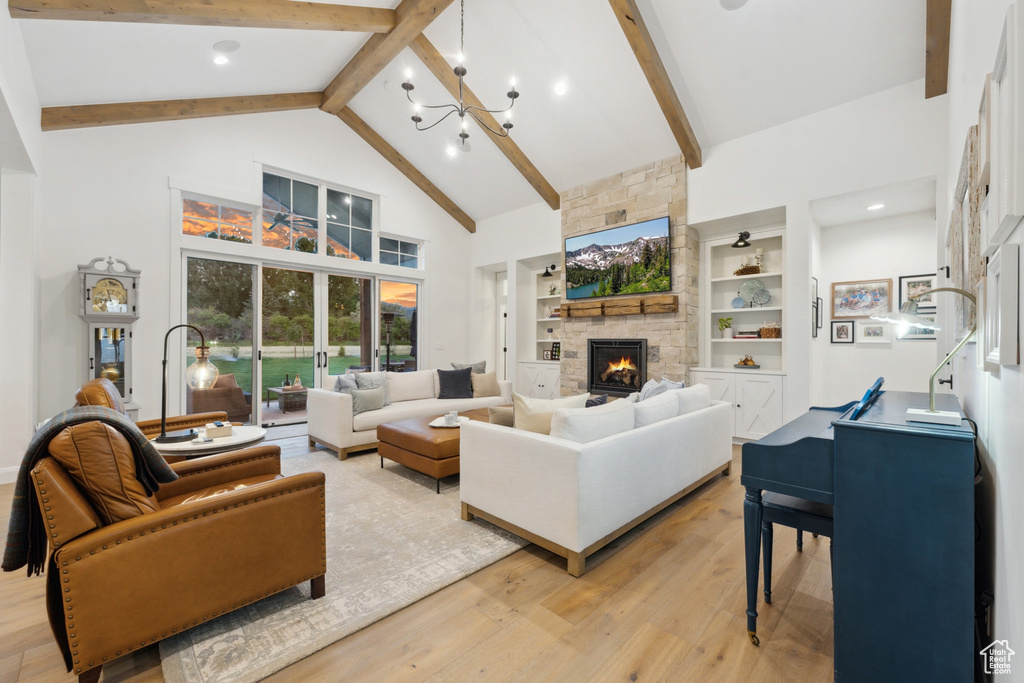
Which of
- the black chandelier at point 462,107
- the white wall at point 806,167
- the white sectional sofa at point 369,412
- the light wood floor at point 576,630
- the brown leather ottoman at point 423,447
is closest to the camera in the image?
the light wood floor at point 576,630

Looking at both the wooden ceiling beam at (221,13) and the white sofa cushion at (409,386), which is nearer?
the wooden ceiling beam at (221,13)

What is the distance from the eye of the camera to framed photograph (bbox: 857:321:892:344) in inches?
182

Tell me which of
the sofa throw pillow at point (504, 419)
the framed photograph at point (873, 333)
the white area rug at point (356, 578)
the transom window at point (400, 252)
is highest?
the transom window at point (400, 252)

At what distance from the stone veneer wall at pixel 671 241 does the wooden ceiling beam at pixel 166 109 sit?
12.7 feet

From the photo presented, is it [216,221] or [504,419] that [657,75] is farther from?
[216,221]

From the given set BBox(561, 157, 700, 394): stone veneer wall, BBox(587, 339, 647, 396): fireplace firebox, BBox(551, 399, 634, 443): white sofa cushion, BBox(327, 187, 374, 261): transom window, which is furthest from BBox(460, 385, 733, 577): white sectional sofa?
BBox(327, 187, 374, 261): transom window

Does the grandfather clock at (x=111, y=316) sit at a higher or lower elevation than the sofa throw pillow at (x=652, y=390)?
higher

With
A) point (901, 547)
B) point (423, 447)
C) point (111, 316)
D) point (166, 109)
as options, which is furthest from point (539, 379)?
point (901, 547)

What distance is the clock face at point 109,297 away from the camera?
4.21 m

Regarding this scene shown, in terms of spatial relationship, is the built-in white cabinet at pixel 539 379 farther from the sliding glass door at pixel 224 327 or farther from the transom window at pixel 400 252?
the sliding glass door at pixel 224 327

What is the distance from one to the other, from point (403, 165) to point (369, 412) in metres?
4.26

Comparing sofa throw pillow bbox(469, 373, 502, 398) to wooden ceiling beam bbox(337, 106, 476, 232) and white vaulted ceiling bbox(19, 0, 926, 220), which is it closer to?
white vaulted ceiling bbox(19, 0, 926, 220)

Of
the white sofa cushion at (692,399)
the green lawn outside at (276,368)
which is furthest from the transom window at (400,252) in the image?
the white sofa cushion at (692,399)

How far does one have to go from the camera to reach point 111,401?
2248 mm
